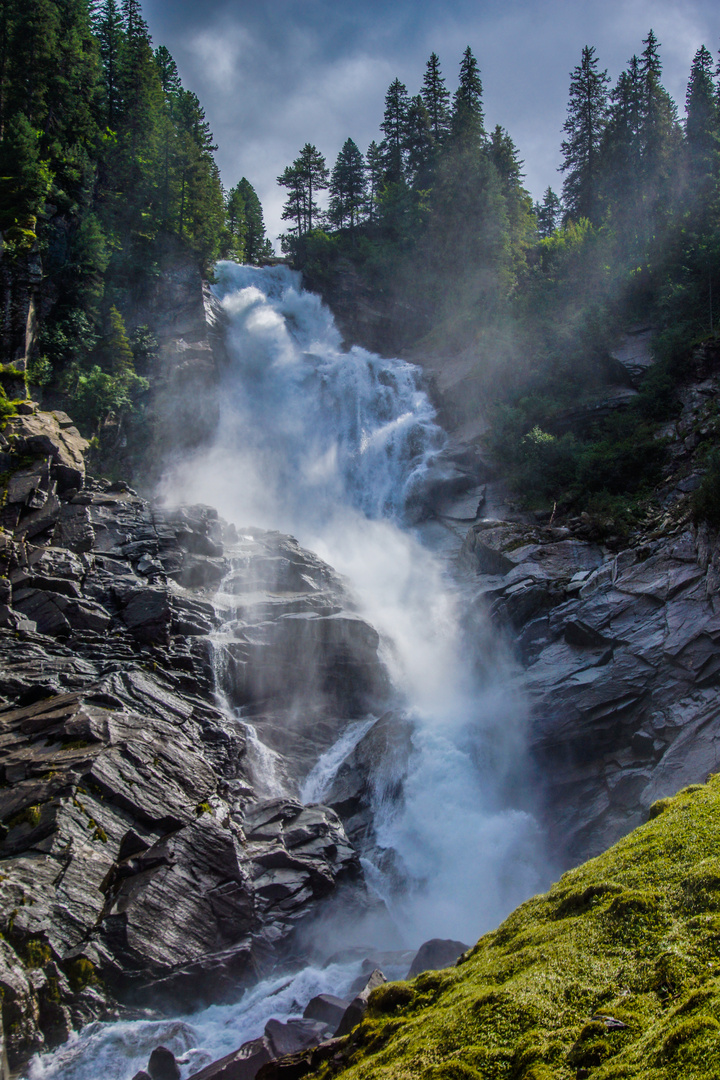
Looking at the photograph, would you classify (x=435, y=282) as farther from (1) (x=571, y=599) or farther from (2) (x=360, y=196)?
(1) (x=571, y=599)

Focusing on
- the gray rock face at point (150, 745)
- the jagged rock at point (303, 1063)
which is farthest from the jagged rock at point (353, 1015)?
the gray rock face at point (150, 745)

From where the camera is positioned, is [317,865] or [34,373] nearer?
[317,865]

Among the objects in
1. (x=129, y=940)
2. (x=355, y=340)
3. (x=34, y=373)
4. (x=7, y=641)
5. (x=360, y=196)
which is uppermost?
(x=360, y=196)

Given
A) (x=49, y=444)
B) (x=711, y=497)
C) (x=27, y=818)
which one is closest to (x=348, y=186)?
(x=49, y=444)

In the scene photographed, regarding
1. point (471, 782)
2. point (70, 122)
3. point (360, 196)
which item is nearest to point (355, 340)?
point (360, 196)

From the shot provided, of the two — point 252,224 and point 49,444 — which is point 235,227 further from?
point 49,444

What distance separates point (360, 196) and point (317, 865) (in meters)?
64.1

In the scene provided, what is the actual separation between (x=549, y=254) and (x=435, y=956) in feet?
155

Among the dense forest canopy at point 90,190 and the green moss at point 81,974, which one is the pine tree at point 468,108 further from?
the green moss at point 81,974

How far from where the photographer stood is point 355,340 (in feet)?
178

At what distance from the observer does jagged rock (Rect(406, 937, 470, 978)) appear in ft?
43.2

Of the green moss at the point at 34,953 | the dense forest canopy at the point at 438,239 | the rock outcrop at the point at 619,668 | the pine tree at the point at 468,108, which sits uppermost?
the pine tree at the point at 468,108

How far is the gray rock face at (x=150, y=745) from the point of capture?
13695mm

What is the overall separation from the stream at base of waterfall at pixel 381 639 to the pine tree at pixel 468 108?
18.3 m
